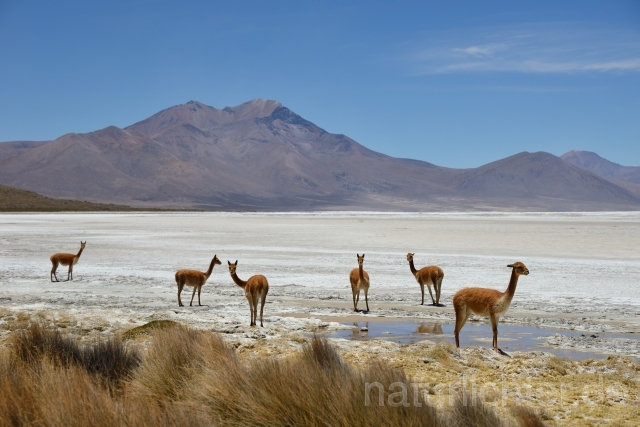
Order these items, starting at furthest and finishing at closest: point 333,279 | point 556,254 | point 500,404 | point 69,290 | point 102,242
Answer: point 102,242 < point 556,254 < point 333,279 < point 69,290 < point 500,404

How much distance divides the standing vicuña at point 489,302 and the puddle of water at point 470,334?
2.80ft

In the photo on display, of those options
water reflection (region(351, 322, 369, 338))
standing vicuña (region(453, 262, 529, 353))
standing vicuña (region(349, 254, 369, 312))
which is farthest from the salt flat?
standing vicuña (region(453, 262, 529, 353))

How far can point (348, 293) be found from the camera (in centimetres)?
1675

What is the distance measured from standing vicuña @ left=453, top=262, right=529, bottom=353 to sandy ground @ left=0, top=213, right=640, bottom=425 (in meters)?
0.54

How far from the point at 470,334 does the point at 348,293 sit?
545 cm

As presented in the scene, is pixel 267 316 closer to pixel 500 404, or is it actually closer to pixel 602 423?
pixel 500 404

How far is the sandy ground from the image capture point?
894cm

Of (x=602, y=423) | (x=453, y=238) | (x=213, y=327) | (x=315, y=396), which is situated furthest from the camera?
(x=453, y=238)

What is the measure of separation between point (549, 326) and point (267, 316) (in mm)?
5618

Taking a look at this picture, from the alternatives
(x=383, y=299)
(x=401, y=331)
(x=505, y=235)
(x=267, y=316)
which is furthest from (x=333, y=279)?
(x=505, y=235)

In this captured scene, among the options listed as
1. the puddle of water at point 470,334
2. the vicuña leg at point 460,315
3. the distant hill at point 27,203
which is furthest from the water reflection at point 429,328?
the distant hill at point 27,203

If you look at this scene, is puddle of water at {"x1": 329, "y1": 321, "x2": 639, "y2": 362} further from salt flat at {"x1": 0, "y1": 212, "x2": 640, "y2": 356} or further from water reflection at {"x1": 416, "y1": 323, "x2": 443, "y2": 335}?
salt flat at {"x1": 0, "y1": 212, "x2": 640, "y2": 356}

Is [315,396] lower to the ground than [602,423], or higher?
higher

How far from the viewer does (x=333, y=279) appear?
62.9 feet
